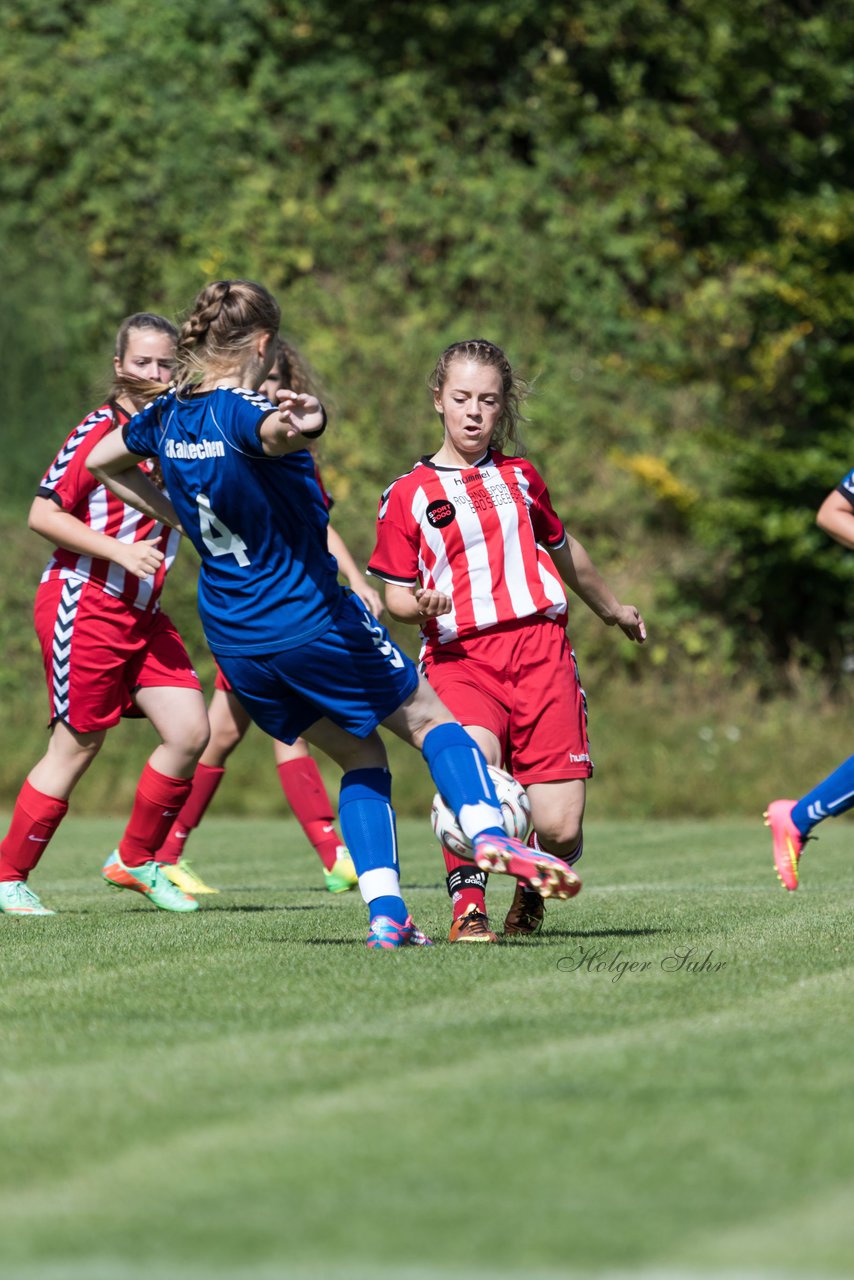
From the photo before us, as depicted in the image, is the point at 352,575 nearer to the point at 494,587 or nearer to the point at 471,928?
the point at 494,587

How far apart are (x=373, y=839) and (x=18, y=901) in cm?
199

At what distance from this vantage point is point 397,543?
5.48 metres

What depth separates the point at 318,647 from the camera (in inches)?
184

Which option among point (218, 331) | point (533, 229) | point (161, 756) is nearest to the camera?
point (218, 331)

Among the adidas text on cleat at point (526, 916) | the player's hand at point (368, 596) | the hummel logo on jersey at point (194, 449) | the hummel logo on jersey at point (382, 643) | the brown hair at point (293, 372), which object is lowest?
the adidas text on cleat at point (526, 916)

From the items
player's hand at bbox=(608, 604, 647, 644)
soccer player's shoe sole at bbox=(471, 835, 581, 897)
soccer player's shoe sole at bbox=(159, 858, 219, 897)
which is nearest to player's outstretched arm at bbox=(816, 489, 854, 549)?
player's hand at bbox=(608, 604, 647, 644)

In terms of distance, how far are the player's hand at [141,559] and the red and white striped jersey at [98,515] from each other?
92 centimetres

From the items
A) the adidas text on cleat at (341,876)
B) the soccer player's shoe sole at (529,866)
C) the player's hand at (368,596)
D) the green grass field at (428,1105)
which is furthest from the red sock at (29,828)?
the soccer player's shoe sole at (529,866)

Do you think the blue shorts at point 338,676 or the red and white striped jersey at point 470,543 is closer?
the blue shorts at point 338,676

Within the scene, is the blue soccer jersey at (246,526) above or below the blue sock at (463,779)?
above

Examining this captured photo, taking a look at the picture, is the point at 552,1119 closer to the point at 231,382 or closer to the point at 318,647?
the point at 318,647

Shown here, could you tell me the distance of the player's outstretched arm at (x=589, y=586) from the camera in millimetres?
5730

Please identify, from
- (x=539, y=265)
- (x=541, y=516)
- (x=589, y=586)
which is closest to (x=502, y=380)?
(x=541, y=516)

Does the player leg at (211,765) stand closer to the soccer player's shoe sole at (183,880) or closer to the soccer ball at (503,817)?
the soccer player's shoe sole at (183,880)
